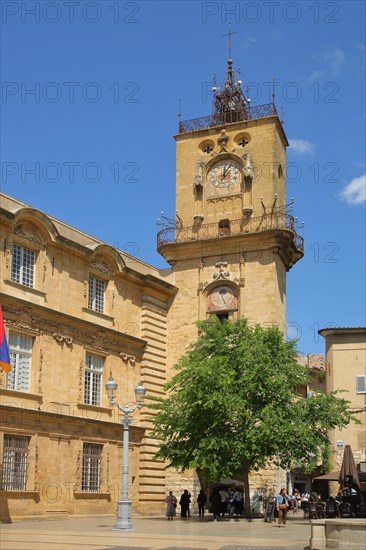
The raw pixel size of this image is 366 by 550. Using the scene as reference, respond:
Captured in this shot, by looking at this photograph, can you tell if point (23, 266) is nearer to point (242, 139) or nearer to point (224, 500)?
point (242, 139)

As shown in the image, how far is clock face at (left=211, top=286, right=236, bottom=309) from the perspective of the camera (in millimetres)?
40875

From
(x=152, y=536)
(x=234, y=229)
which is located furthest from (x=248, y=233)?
(x=152, y=536)

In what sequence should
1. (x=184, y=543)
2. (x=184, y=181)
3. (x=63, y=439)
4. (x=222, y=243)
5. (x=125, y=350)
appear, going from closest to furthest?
(x=184, y=543) < (x=63, y=439) < (x=125, y=350) < (x=222, y=243) < (x=184, y=181)

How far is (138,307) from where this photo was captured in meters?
39.4

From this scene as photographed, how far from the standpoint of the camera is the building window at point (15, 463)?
29359mm

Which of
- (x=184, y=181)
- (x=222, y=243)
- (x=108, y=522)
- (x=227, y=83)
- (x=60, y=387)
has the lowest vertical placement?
(x=108, y=522)

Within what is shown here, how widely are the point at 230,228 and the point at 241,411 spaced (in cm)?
1367

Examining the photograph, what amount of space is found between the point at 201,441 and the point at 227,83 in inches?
995

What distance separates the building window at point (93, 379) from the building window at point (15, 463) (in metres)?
4.61

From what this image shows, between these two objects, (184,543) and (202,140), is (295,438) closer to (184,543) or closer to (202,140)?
(184,543)

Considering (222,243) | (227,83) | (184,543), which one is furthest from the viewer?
(227,83)

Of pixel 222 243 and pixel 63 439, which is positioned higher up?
pixel 222 243

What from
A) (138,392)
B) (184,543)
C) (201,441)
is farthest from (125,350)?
(184,543)

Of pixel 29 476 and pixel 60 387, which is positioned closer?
pixel 29 476
